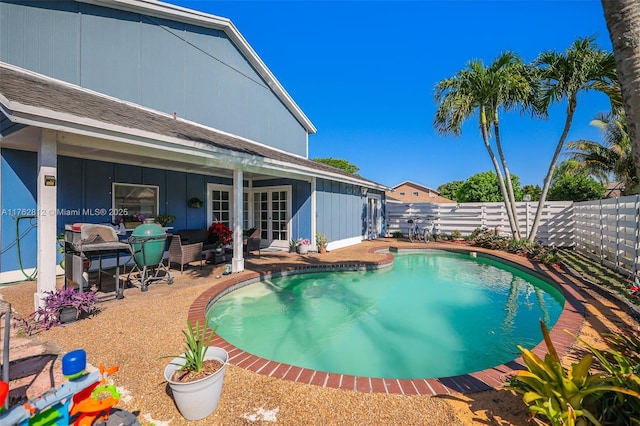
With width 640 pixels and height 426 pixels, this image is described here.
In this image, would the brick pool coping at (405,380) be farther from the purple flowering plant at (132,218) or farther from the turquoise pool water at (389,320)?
the purple flowering plant at (132,218)

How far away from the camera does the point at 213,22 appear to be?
375 inches

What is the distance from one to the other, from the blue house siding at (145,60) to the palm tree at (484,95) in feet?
24.5

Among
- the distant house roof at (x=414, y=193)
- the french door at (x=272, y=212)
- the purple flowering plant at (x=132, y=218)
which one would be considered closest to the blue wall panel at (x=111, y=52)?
the purple flowering plant at (x=132, y=218)

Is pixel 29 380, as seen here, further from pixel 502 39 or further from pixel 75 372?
pixel 502 39

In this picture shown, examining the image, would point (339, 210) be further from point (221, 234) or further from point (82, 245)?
point (82, 245)

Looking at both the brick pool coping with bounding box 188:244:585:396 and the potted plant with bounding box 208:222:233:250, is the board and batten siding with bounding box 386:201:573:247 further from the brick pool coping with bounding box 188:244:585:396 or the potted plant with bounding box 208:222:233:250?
the potted plant with bounding box 208:222:233:250

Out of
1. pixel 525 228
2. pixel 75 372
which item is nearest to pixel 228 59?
pixel 75 372

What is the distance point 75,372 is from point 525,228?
15.3m

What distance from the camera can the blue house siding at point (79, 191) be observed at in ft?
19.1

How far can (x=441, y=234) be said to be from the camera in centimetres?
1450

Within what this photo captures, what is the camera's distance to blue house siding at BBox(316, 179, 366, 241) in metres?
10.9

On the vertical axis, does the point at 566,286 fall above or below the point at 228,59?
below

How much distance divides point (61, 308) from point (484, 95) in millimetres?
13347

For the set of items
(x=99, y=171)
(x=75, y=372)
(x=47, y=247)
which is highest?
(x=99, y=171)
